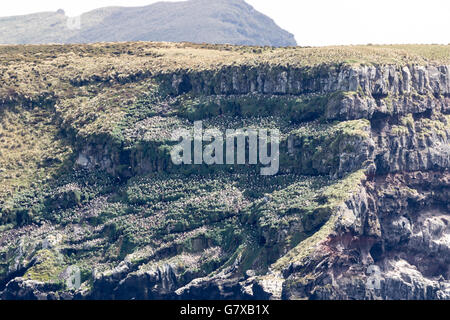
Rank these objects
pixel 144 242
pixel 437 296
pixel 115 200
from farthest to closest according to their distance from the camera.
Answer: pixel 115 200 < pixel 144 242 < pixel 437 296

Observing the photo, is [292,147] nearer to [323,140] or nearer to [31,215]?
[323,140]

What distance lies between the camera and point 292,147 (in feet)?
633

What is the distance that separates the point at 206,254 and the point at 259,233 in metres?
9.23

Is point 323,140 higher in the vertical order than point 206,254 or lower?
higher

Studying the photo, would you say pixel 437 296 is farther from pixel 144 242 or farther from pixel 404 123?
pixel 144 242

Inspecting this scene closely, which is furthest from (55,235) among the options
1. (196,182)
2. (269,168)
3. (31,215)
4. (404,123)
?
(404,123)

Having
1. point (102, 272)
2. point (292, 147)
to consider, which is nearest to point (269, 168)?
point (292, 147)

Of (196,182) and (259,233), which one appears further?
(196,182)

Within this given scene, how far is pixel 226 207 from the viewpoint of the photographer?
188000 millimetres

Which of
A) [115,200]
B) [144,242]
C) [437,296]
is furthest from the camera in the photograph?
[115,200]

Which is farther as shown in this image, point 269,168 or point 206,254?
point 269,168

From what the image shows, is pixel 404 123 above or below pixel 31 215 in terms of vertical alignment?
above

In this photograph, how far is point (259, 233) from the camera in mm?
179125

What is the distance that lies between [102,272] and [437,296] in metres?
51.8
